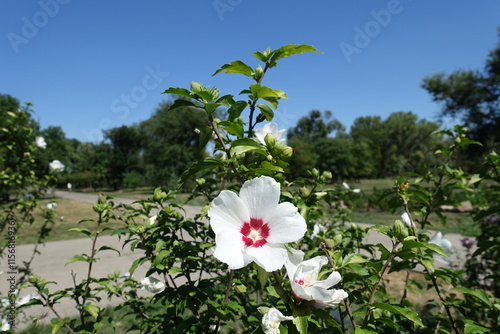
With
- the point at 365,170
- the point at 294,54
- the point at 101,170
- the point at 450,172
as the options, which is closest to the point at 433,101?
the point at 365,170

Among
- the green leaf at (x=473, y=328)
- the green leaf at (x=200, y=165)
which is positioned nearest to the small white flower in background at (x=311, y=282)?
the green leaf at (x=200, y=165)

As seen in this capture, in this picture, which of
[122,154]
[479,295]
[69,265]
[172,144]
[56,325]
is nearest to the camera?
[479,295]

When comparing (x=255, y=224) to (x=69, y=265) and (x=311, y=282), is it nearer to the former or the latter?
(x=311, y=282)

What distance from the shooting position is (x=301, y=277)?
2.95 ft

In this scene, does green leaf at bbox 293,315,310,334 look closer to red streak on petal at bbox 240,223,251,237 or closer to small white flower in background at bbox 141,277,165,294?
red streak on petal at bbox 240,223,251,237

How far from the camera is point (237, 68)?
1.14m

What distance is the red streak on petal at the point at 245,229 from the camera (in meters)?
0.87

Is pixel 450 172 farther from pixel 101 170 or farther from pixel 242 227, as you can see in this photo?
pixel 101 170

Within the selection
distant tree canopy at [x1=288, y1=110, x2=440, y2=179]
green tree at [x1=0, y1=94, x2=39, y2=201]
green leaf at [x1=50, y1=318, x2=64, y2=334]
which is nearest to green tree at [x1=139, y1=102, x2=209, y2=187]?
distant tree canopy at [x1=288, y1=110, x2=440, y2=179]

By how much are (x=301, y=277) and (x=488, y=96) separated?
1002 inches

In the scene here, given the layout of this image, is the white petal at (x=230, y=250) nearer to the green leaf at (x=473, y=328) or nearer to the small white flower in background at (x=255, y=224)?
the small white flower in background at (x=255, y=224)

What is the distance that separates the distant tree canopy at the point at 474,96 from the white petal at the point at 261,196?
2215cm

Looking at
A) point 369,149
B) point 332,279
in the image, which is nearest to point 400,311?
point 332,279

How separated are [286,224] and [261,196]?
110 millimetres
